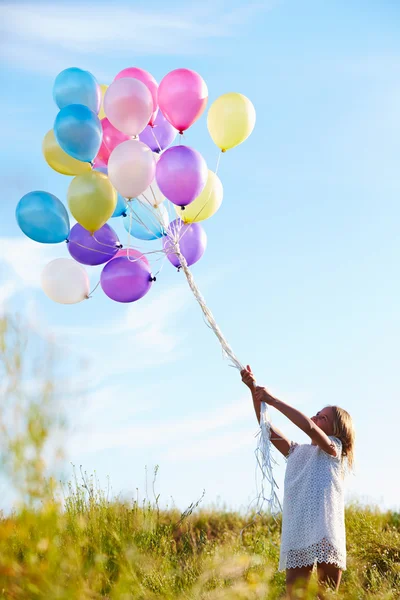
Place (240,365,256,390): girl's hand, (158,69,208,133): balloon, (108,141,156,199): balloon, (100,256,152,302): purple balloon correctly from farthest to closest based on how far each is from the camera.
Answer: (100,256,152,302): purple balloon, (158,69,208,133): balloon, (108,141,156,199): balloon, (240,365,256,390): girl's hand

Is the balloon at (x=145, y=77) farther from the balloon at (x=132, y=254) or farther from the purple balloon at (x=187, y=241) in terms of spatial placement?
the balloon at (x=132, y=254)

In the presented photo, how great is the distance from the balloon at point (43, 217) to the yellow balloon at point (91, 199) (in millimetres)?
196

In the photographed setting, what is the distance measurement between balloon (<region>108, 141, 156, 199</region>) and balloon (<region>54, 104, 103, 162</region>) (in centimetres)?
14

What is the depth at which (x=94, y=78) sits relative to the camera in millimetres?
4109

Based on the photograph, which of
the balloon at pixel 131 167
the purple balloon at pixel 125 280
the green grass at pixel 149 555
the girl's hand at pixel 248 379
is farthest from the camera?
the purple balloon at pixel 125 280

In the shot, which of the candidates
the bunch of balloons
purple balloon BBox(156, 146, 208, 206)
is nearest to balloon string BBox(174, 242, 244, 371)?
the bunch of balloons

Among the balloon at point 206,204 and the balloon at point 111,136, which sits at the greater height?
the balloon at point 111,136

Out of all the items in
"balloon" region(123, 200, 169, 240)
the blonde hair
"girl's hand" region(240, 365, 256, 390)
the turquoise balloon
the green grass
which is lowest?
the green grass

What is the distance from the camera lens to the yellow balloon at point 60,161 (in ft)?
13.1

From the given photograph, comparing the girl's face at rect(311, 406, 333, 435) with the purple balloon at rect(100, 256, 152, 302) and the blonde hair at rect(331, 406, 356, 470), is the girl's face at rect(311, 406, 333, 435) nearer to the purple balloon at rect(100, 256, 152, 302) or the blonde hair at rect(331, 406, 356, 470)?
the blonde hair at rect(331, 406, 356, 470)

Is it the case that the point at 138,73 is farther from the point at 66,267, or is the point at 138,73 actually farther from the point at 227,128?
the point at 66,267

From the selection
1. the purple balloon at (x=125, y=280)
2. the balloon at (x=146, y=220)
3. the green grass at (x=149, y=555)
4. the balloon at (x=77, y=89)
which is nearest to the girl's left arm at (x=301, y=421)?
the green grass at (x=149, y=555)

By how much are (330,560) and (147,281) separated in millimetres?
1782

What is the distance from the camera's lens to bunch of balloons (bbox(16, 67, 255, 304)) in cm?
371
